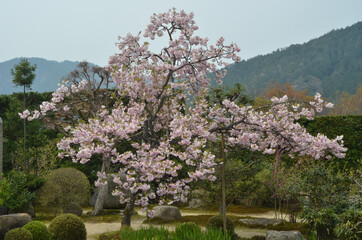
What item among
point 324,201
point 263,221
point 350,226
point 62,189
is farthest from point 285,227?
point 62,189

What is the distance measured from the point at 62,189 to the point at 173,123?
6.45 m

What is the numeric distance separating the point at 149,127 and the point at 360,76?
7196cm

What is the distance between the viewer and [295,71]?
80.2m

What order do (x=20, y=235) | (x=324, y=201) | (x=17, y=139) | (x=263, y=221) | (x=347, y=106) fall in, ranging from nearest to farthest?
(x=20, y=235) < (x=324, y=201) < (x=263, y=221) < (x=17, y=139) < (x=347, y=106)

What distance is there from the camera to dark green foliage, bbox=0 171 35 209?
11125mm

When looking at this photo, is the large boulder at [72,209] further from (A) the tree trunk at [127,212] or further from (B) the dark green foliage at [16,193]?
(A) the tree trunk at [127,212]

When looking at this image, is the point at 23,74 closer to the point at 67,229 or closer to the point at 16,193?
the point at 16,193

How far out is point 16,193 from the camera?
1196 centimetres

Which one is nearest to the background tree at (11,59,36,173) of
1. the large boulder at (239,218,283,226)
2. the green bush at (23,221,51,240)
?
the green bush at (23,221,51,240)

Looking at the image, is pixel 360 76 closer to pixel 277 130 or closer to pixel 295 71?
pixel 295 71

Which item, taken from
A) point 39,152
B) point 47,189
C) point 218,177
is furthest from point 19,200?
point 218,177

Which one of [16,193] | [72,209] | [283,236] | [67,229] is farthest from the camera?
[72,209]

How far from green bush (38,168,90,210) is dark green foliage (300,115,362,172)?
11063mm

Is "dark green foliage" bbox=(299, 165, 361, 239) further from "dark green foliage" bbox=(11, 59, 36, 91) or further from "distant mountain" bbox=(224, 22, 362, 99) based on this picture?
"distant mountain" bbox=(224, 22, 362, 99)
